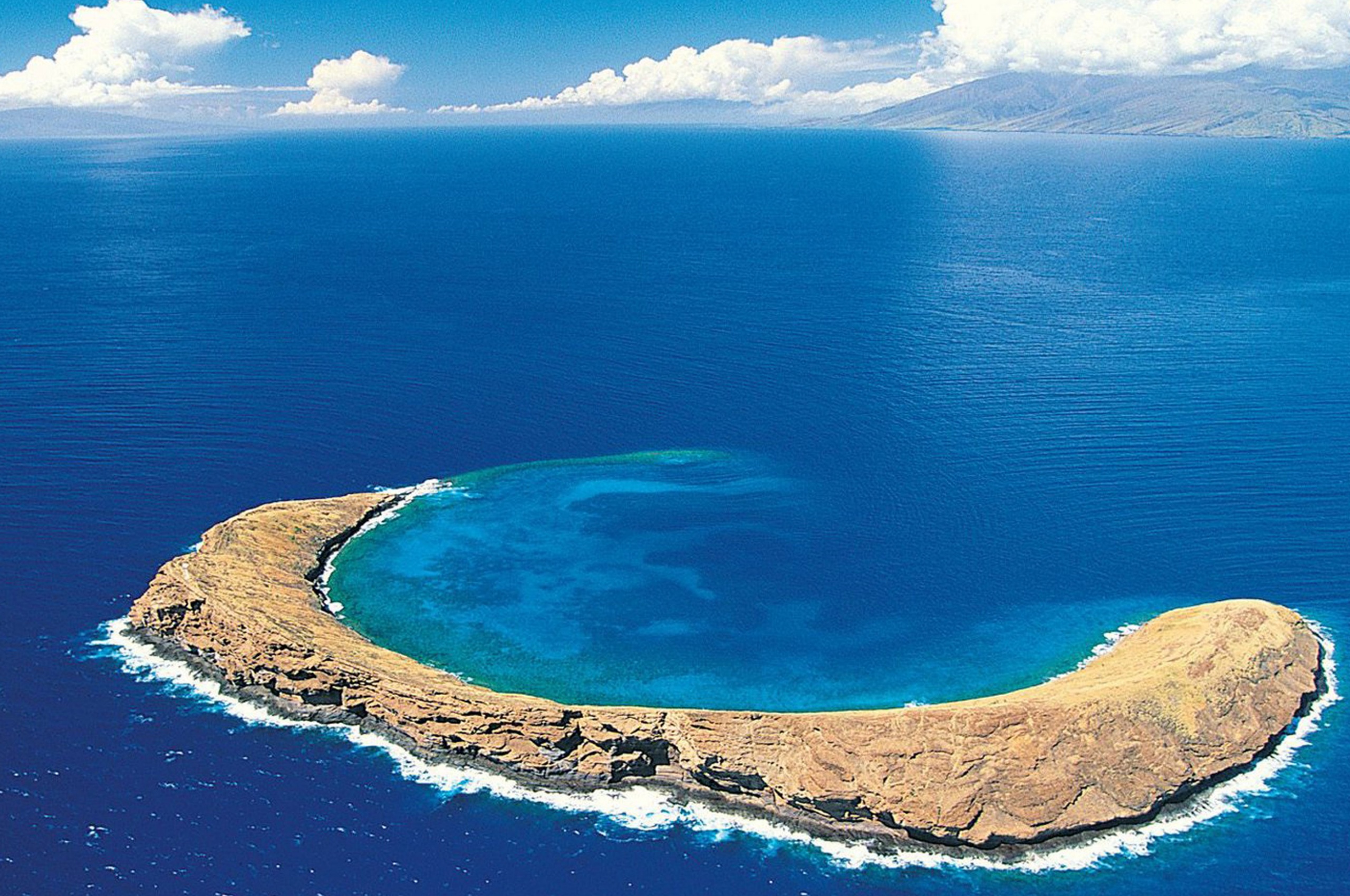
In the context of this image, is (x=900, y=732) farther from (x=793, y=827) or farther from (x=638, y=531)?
(x=638, y=531)

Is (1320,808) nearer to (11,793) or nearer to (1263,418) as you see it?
(1263,418)

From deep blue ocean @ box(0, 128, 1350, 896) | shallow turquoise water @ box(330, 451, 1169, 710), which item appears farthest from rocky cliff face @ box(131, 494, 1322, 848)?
shallow turquoise water @ box(330, 451, 1169, 710)

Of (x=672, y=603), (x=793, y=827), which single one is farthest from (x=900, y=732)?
(x=672, y=603)

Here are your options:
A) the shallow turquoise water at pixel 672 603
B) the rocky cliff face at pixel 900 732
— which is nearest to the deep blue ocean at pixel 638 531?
the shallow turquoise water at pixel 672 603

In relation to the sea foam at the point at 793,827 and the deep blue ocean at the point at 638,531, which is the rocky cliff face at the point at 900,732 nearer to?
the sea foam at the point at 793,827

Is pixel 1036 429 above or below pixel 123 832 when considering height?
above

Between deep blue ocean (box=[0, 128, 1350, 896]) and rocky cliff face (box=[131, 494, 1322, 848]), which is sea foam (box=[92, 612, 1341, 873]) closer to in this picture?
deep blue ocean (box=[0, 128, 1350, 896])

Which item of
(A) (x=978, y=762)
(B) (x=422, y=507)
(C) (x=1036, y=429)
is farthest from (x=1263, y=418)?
(B) (x=422, y=507)
